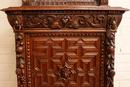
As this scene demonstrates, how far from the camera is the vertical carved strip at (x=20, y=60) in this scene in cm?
133

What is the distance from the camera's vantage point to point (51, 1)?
1391 millimetres

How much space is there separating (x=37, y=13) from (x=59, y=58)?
0.99 feet

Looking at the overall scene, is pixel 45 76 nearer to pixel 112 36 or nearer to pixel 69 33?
pixel 69 33

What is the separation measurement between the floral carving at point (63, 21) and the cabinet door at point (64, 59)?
0.06m

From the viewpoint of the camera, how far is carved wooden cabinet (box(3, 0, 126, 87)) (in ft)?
4.34

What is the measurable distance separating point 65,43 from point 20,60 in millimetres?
290

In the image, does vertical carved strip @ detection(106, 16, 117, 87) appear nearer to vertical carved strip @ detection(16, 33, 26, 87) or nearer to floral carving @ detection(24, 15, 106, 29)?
floral carving @ detection(24, 15, 106, 29)

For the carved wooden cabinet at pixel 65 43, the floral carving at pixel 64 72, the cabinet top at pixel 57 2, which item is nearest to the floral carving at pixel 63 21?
the carved wooden cabinet at pixel 65 43

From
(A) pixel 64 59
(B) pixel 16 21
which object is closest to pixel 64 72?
(A) pixel 64 59

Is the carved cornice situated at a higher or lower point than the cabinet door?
higher

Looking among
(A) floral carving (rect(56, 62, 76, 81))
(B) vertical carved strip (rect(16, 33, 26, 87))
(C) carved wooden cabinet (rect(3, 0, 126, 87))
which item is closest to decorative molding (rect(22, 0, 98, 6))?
Result: (C) carved wooden cabinet (rect(3, 0, 126, 87))

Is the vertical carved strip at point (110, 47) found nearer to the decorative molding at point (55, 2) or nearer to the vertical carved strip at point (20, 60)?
the decorative molding at point (55, 2)

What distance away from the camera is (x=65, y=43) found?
4.48 feet

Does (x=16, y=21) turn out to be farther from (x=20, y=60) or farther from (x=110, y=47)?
(x=110, y=47)
